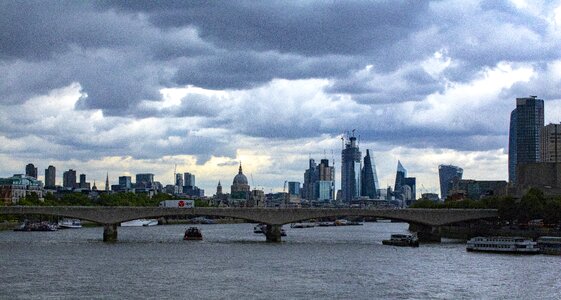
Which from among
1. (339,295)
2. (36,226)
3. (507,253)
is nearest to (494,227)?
(507,253)

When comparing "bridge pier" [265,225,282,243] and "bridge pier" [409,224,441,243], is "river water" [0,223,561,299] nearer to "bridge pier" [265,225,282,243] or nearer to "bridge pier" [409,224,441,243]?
"bridge pier" [265,225,282,243]

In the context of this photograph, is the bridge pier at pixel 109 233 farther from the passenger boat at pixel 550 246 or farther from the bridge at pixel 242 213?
the passenger boat at pixel 550 246

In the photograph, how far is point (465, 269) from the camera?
90062mm

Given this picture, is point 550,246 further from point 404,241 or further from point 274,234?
point 274,234

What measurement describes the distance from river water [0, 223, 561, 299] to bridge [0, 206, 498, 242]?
51.3 ft

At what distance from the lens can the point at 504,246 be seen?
117m

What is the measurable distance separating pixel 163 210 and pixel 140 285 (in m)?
66.0

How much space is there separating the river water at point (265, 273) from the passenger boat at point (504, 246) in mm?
2048

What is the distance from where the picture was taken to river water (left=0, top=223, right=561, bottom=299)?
69562mm

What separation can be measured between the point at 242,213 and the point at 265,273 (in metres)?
57.9

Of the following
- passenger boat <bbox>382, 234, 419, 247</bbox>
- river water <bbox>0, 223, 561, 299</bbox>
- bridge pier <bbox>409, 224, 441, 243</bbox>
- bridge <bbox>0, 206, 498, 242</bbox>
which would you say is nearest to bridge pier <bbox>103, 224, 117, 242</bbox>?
bridge <bbox>0, 206, 498, 242</bbox>

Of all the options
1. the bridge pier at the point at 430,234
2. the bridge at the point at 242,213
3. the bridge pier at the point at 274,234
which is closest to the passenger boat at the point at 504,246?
the bridge at the point at 242,213

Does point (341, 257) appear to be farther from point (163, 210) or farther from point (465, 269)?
point (163, 210)

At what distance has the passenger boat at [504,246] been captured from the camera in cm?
11538
